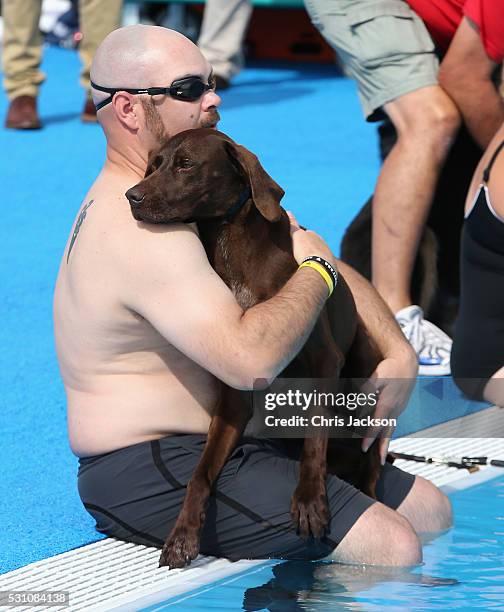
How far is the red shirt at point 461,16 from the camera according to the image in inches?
177

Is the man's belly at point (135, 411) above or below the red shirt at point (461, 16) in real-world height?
below

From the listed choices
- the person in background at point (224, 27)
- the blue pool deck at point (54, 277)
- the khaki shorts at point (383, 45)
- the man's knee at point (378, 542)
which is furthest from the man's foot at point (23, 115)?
the man's knee at point (378, 542)

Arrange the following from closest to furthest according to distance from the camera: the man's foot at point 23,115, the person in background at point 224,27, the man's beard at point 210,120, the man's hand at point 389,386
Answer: the man's beard at point 210,120 < the man's hand at point 389,386 < the man's foot at point 23,115 < the person in background at point 224,27

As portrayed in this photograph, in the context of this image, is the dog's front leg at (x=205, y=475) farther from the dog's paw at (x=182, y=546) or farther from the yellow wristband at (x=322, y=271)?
the yellow wristband at (x=322, y=271)

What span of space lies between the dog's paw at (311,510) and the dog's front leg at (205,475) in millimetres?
212

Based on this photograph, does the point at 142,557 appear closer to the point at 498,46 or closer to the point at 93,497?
the point at 93,497

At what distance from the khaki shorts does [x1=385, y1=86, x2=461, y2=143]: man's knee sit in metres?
0.04

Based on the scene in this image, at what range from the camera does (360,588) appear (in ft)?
10.2

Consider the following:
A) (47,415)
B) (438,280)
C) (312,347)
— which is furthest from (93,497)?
(438,280)

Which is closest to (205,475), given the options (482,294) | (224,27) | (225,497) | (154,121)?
(225,497)

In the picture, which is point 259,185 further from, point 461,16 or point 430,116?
point 461,16

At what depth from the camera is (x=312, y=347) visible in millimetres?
3154

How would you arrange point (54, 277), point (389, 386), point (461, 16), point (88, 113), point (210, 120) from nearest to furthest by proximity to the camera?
1. point (210, 120)
2. point (389, 386)
3. point (461, 16)
4. point (54, 277)
5. point (88, 113)

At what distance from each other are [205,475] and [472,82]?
91.3 inches
